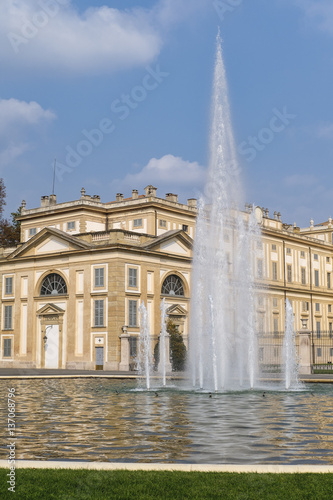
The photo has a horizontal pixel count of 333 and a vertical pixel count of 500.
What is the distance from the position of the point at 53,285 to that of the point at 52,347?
4.49 meters

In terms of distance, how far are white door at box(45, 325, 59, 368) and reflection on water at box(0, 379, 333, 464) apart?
27121 millimetres

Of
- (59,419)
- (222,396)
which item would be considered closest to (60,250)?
(222,396)

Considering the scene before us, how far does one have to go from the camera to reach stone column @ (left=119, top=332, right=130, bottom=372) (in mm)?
41719

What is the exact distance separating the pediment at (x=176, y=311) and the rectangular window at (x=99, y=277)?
19.2 feet

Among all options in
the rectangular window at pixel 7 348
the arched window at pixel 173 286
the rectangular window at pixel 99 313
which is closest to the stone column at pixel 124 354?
the rectangular window at pixel 99 313

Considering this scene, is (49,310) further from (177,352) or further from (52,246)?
(177,352)

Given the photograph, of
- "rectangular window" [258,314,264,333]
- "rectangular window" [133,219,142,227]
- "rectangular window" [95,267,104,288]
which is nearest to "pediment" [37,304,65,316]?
"rectangular window" [95,267,104,288]

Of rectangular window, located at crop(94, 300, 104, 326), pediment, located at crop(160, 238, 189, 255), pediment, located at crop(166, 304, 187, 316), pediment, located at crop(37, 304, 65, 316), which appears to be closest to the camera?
rectangular window, located at crop(94, 300, 104, 326)

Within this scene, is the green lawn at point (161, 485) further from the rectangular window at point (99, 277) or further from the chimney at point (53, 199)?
the chimney at point (53, 199)

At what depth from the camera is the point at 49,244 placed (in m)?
48.4

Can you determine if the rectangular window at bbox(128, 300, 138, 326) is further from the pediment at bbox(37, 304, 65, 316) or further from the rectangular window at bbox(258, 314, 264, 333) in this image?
the rectangular window at bbox(258, 314, 264, 333)

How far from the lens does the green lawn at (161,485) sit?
6.76 metres

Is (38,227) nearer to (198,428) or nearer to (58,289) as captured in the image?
(58,289)

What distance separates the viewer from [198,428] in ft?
39.9
